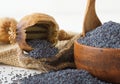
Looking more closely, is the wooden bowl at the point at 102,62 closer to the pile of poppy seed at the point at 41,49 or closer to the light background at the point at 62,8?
the pile of poppy seed at the point at 41,49

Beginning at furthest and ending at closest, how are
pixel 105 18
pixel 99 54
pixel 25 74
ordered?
1. pixel 105 18
2. pixel 25 74
3. pixel 99 54

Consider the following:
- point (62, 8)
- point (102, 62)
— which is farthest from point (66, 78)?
point (62, 8)

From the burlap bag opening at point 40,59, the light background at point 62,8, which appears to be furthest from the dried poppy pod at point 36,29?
the light background at point 62,8

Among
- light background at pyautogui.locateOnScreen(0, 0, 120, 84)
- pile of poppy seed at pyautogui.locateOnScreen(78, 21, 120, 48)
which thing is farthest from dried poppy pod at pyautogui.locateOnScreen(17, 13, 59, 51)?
light background at pyautogui.locateOnScreen(0, 0, 120, 84)

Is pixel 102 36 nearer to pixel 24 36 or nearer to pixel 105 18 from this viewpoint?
pixel 24 36

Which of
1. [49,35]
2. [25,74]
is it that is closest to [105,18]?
[49,35]

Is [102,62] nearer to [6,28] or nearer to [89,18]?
[89,18]

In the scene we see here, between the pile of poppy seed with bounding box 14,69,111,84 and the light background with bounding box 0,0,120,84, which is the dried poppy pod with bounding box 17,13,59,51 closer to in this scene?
the pile of poppy seed with bounding box 14,69,111,84

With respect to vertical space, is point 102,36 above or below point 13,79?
above
